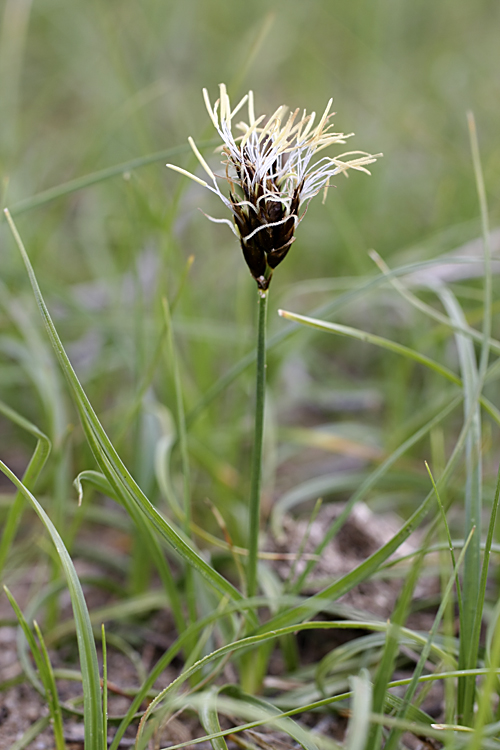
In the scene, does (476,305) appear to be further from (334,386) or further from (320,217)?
(320,217)

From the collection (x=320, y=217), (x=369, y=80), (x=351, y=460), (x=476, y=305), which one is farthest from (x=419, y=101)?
(x=351, y=460)

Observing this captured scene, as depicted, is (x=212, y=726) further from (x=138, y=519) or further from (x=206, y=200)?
(x=206, y=200)

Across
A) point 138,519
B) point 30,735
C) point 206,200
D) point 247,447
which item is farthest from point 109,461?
point 206,200

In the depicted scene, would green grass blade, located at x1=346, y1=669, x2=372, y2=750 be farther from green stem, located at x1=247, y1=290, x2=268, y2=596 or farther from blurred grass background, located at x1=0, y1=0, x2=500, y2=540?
blurred grass background, located at x1=0, y1=0, x2=500, y2=540

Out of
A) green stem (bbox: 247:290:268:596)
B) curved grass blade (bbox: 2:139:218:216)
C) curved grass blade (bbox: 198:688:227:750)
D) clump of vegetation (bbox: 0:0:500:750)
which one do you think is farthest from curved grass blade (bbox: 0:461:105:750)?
curved grass blade (bbox: 2:139:218:216)

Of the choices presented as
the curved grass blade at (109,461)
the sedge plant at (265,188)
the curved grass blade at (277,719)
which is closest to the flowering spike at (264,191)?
the sedge plant at (265,188)
